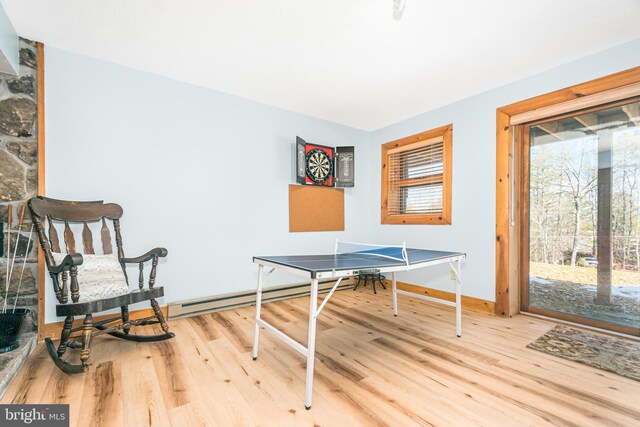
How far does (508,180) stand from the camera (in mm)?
2979

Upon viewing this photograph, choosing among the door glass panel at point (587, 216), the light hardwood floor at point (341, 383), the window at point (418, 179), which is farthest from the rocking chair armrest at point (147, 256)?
the door glass panel at point (587, 216)

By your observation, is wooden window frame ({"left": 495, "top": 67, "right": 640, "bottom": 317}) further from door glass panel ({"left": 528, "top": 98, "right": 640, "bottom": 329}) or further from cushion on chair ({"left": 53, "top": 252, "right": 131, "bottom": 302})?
cushion on chair ({"left": 53, "top": 252, "right": 131, "bottom": 302})

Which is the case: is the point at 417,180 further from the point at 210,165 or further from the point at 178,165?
the point at 178,165

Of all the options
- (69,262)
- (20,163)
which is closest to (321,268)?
(69,262)

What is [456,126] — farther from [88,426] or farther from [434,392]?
[88,426]

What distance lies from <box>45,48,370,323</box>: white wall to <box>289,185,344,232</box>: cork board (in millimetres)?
113

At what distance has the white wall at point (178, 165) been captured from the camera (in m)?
2.46

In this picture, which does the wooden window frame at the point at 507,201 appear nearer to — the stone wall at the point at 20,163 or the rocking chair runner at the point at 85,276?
the rocking chair runner at the point at 85,276

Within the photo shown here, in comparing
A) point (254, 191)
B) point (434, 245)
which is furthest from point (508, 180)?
point (254, 191)

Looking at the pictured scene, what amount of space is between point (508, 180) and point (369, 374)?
244cm

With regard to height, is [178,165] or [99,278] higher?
[178,165]

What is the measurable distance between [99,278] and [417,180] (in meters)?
3.63

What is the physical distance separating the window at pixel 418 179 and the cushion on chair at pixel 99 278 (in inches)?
131

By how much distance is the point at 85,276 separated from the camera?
2111 millimetres
